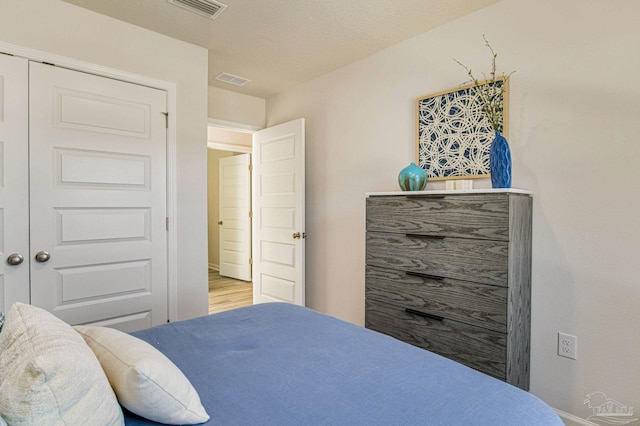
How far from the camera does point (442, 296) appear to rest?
6.71 feet

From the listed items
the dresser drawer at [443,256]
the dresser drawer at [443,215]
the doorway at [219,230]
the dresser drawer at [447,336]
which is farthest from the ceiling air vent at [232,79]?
the dresser drawer at [447,336]

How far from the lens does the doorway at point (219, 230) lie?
4.64 metres

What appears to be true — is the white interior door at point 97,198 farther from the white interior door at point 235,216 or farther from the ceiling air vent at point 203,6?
the white interior door at point 235,216

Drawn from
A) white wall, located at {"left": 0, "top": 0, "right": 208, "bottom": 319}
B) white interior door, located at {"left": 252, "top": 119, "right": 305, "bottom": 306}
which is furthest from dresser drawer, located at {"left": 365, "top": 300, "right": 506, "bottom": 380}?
white wall, located at {"left": 0, "top": 0, "right": 208, "bottom": 319}

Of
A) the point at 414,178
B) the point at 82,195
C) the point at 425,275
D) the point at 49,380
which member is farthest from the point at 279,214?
the point at 49,380

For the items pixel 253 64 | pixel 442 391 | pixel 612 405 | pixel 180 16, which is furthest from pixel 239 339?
pixel 253 64

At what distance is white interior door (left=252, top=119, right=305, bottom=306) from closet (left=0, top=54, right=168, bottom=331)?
124cm

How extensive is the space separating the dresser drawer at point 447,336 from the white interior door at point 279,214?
1.22 meters

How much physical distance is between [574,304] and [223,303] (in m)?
3.73

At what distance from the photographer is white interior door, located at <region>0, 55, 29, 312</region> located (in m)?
2.02

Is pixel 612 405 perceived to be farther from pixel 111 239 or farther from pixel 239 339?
pixel 111 239

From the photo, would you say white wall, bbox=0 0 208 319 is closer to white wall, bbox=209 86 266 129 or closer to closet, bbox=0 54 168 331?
closet, bbox=0 54 168 331

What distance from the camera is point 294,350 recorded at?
1.29 meters

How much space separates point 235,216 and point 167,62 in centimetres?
371
